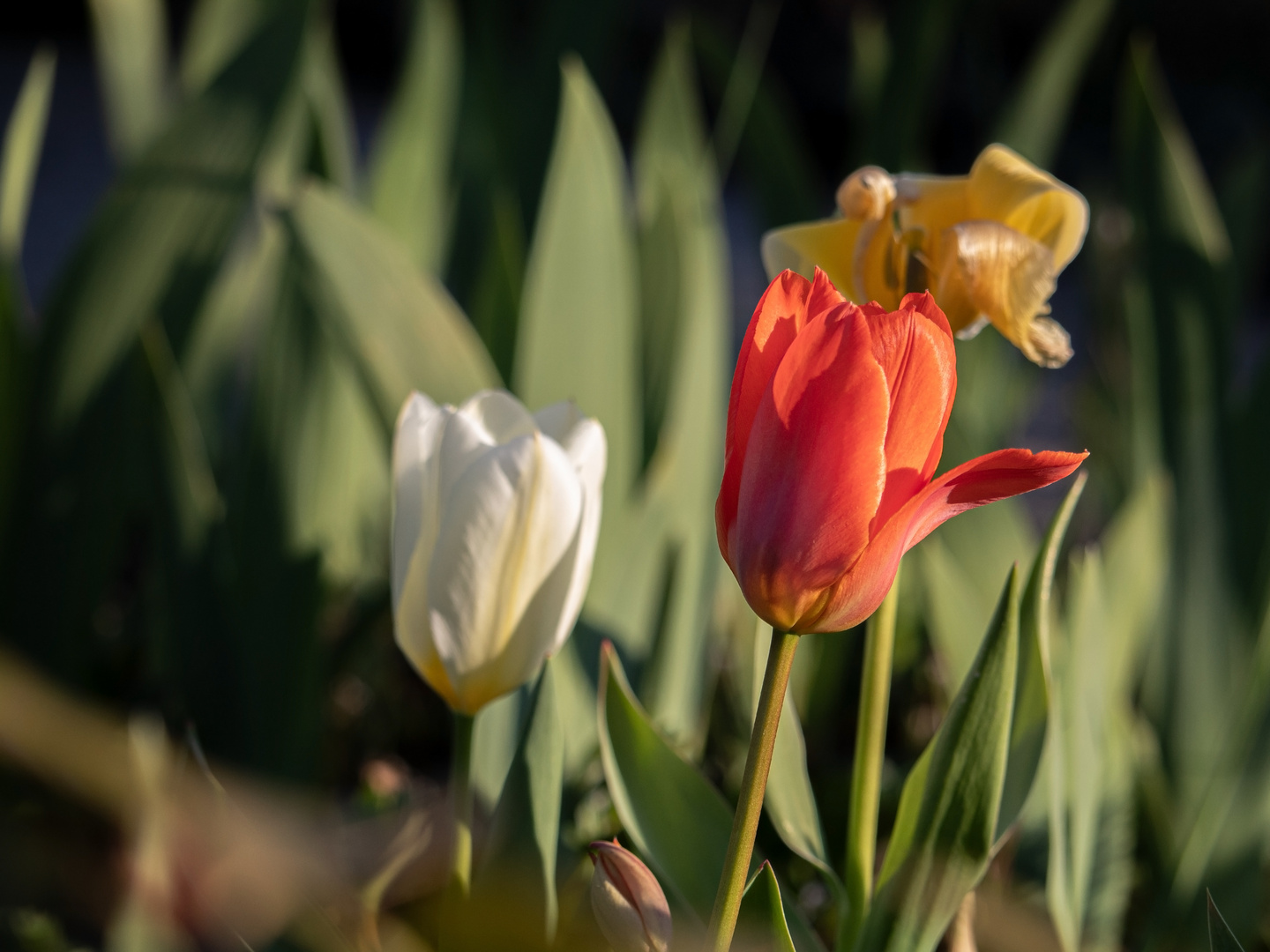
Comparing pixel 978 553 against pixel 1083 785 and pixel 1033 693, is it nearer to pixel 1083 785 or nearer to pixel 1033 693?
pixel 1083 785

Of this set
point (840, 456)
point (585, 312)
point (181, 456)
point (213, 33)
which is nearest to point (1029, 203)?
point (840, 456)

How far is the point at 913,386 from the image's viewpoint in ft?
0.81

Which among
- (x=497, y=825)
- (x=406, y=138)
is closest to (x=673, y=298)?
(x=406, y=138)

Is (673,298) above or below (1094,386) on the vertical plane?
above

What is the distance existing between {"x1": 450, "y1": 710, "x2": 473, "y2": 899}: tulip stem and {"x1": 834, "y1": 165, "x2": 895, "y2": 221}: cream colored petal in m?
0.20

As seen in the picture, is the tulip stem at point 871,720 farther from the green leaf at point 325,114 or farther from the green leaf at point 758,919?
the green leaf at point 325,114

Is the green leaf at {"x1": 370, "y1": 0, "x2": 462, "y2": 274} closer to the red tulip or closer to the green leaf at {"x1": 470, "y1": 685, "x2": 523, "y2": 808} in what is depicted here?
the green leaf at {"x1": 470, "y1": 685, "x2": 523, "y2": 808}

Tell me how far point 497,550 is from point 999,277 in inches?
6.7

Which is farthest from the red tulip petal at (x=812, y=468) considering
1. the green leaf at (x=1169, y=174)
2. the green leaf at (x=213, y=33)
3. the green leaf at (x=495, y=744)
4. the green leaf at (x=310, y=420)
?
the green leaf at (x=213, y=33)

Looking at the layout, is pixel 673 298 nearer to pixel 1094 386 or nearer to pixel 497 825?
pixel 497 825

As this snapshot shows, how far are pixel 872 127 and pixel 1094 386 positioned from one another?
520mm

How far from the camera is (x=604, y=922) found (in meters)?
0.28

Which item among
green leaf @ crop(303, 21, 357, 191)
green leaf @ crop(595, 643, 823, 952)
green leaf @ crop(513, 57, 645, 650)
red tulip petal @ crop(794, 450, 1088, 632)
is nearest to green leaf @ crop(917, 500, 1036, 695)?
green leaf @ crop(513, 57, 645, 650)

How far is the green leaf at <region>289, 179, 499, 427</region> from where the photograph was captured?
551 mm
